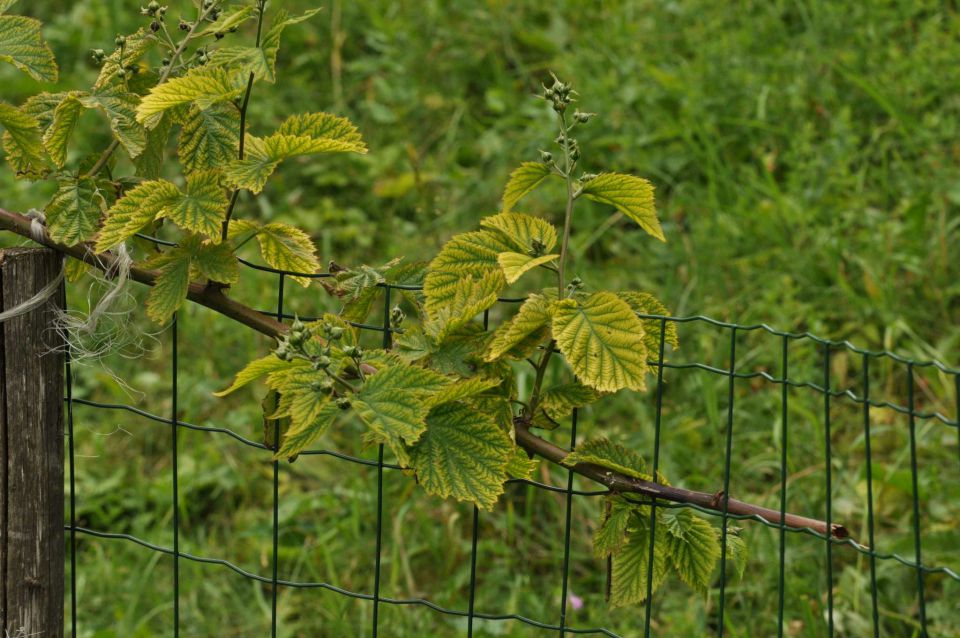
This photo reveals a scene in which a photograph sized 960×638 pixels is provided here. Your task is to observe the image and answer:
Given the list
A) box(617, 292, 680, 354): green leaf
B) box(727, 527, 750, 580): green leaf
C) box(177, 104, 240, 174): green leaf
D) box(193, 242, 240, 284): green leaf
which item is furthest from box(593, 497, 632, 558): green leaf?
box(177, 104, 240, 174): green leaf

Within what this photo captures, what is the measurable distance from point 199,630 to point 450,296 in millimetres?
1966

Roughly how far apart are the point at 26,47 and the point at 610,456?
1091mm

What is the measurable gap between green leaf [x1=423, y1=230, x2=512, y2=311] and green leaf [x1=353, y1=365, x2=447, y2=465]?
0.13 m

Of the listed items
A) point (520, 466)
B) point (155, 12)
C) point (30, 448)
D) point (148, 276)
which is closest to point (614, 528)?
point (520, 466)

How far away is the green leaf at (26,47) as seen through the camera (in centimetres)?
178

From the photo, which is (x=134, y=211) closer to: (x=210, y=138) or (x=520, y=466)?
(x=210, y=138)

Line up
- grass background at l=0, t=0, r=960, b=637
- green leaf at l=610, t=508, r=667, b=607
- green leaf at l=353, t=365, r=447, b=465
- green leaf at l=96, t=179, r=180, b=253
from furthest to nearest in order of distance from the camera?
grass background at l=0, t=0, r=960, b=637 → green leaf at l=610, t=508, r=667, b=607 → green leaf at l=96, t=179, r=180, b=253 → green leaf at l=353, t=365, r=447, b=465

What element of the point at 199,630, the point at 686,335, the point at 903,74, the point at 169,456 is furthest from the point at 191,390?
the point at 903,74

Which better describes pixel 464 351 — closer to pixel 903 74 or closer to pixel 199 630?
pixel 199 630

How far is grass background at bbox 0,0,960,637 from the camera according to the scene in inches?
131

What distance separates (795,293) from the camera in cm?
385

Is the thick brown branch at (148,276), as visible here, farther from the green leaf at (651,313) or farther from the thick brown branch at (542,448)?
the green leaf at (651,313)

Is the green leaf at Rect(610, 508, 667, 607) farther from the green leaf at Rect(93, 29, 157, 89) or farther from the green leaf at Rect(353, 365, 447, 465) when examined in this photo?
the green leaf at Rect(93, 29, 157, 89)

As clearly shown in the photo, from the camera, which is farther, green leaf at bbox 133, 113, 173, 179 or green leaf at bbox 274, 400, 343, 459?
green leaf at bbox 133, 113, 173, 179
